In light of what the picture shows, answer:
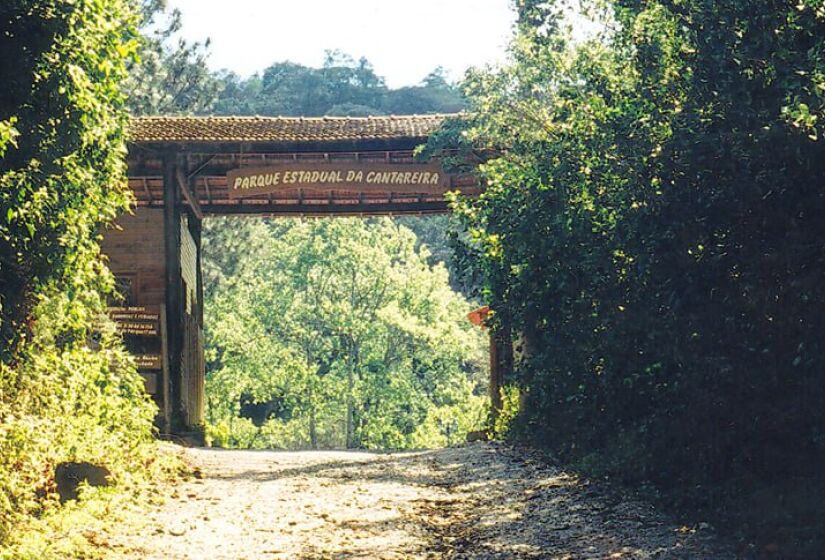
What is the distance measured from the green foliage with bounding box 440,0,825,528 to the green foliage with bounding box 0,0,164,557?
5.18 m

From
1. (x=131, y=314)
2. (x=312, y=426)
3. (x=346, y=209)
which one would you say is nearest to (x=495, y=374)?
(x=346, y=209)

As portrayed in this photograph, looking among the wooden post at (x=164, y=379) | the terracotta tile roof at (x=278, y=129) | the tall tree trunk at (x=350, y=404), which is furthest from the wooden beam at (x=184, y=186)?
the tall tree trunk at (x=350, y=404)

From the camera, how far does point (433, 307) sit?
44.8 m

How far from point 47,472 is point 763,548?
6921 mm

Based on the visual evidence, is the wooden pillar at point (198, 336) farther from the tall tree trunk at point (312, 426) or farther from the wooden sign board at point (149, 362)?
the tall tree trunk at point (312, 426)

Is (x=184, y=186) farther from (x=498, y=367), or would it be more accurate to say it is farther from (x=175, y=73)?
(x=175, y=73)

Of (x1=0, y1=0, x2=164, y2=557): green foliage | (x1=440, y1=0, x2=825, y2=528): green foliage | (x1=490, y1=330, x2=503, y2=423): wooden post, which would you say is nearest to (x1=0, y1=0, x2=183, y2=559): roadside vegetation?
(x1=0, y1=0, x2=164, y2=557): green foliage

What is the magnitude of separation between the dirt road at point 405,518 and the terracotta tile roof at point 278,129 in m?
7.70

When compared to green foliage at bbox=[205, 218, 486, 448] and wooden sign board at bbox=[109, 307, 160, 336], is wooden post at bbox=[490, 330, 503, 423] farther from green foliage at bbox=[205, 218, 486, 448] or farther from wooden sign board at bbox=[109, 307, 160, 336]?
green foliage at bbox=[205, 218, 486, 448]

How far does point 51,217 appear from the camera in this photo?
11867mm

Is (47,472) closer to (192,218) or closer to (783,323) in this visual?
(783,323)

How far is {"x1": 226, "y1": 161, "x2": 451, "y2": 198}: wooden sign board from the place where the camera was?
23.6 m

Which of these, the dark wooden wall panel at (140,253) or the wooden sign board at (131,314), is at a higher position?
the dark wooden wall panel at (140,253)

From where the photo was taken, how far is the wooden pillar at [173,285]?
22.4m
